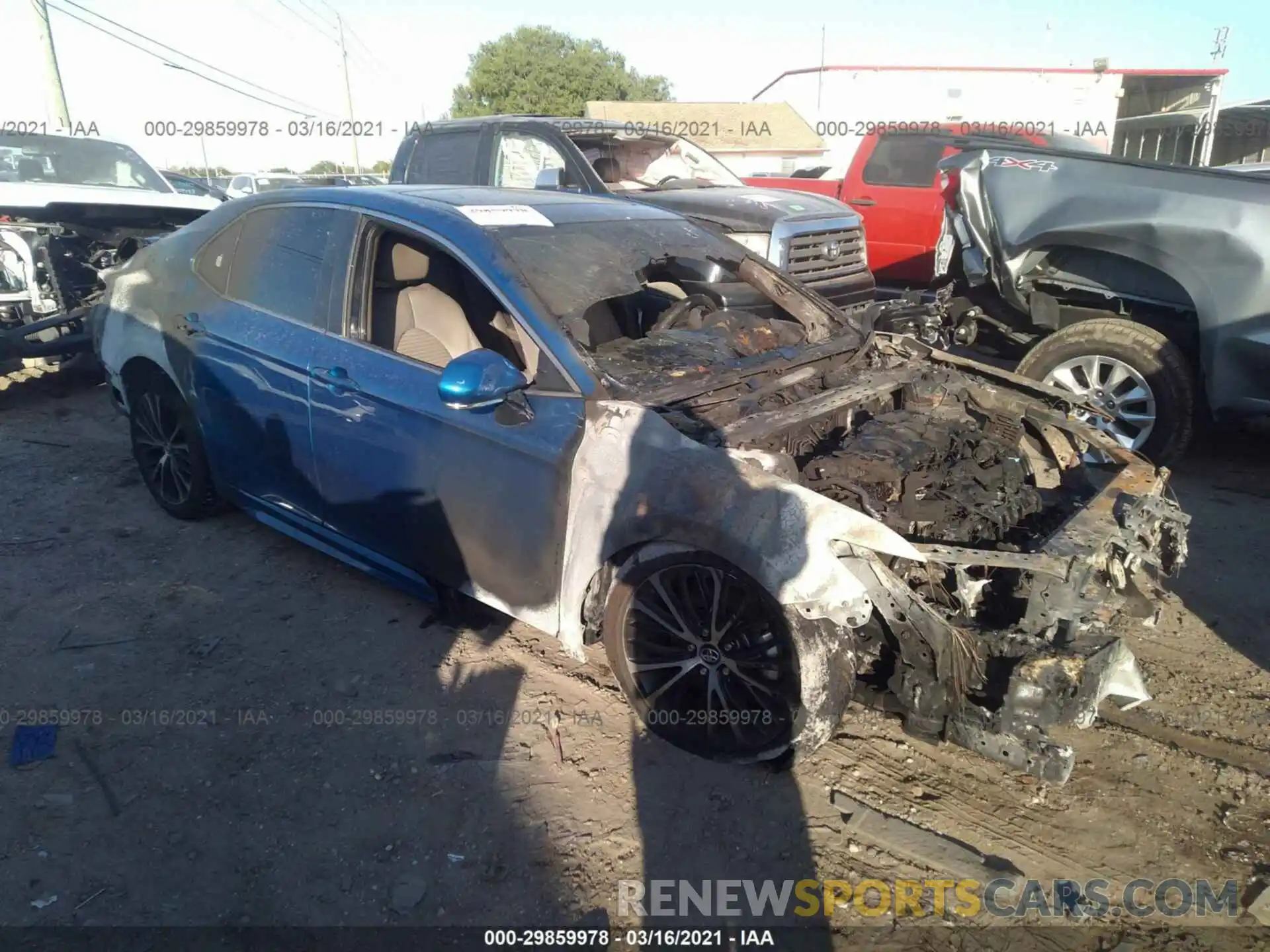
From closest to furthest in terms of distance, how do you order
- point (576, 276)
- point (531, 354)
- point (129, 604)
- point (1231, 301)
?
point (531, 354) → point (576, 276) → point (129, 604) → point (1231, 301)

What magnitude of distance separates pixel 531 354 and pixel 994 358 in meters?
5.94

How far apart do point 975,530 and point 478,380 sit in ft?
5.64

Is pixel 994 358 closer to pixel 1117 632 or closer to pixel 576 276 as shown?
pixel 1117 632

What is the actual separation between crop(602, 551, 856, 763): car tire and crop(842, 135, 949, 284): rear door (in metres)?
6.92

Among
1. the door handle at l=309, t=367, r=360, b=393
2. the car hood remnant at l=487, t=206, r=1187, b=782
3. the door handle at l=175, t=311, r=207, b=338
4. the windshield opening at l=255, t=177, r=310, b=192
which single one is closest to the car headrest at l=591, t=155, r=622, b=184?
the car hood remnant at l=487, t=206, r=1187, b=782

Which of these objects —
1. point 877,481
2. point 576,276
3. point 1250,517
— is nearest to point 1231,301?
point 1250,517

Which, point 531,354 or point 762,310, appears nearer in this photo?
point 531,354

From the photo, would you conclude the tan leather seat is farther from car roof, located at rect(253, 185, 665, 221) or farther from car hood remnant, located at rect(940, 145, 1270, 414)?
car hood remnant, located at rect(940, 145, 1270, 414)

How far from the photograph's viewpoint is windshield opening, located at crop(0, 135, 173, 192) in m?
7.85

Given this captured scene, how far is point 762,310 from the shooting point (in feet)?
13.5

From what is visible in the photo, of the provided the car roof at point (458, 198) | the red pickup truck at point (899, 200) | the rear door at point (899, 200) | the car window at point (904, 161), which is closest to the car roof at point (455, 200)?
the car roof at point (458, 198)

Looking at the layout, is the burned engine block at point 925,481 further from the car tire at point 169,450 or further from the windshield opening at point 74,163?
the windshield opening at point 74,163

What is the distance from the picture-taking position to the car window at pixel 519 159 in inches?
271

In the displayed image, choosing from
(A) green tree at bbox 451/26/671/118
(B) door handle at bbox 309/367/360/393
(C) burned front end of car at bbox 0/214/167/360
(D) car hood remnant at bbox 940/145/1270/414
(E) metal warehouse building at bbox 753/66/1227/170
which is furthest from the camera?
(A) green tree at bbox 451/26/671/118
